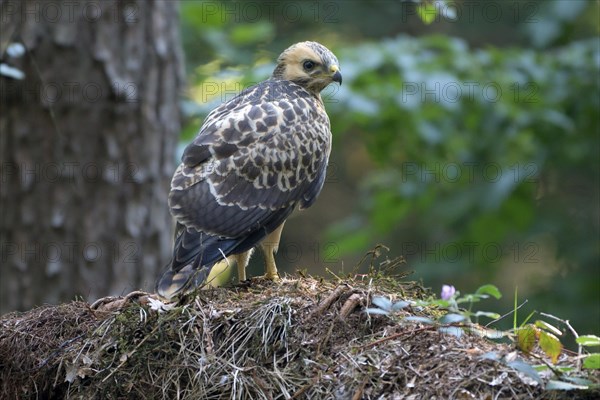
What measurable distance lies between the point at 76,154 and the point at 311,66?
4.99 ft

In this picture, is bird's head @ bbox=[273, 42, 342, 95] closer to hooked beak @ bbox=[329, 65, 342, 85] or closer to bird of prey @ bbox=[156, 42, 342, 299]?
hooked beak @ bbox=[329, 65, 342, 85]

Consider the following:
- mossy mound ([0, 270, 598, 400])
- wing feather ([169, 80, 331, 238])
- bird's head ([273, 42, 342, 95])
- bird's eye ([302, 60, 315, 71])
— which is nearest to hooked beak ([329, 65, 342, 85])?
bird's head ([273, 42, 342, 95])

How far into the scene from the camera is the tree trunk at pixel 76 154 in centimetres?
576

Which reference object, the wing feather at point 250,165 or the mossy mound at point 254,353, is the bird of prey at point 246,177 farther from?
the mossy mound at point 254,353

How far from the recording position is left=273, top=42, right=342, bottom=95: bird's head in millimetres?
5520

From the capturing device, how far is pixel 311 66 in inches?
219

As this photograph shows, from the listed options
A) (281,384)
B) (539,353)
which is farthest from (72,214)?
(539,353)

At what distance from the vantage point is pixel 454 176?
833 cm

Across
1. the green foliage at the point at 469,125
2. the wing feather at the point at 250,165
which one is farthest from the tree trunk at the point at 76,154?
the green foliage at the point at 469,125

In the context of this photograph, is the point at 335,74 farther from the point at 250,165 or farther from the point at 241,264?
the point at 241,264

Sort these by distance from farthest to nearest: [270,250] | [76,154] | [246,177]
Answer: [76,154]
[270,250]
[246,177]

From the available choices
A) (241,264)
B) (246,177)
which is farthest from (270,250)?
(246,177)

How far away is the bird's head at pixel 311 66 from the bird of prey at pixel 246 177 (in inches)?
6.7

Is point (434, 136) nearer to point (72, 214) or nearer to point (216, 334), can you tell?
point (72, 214)
